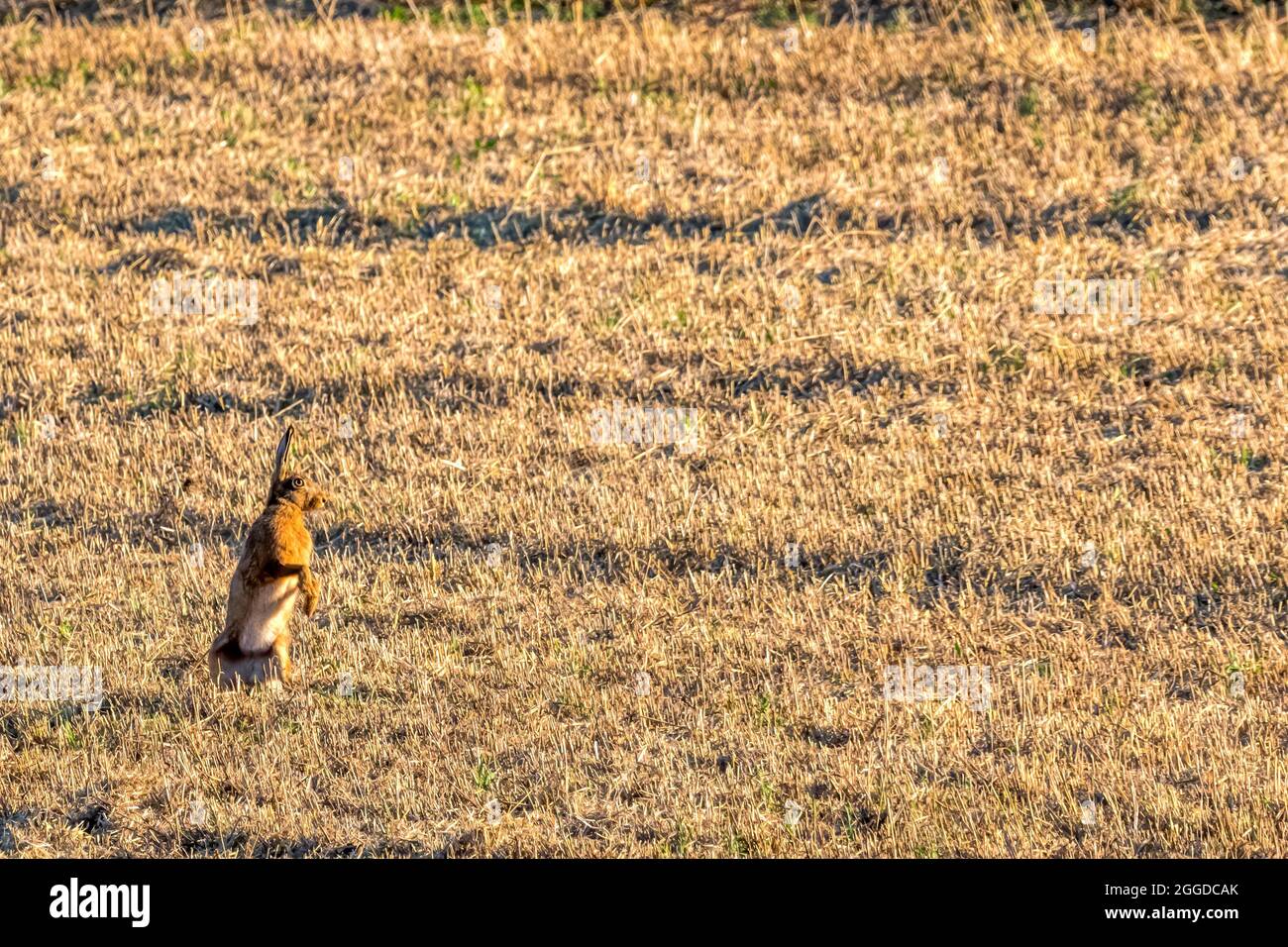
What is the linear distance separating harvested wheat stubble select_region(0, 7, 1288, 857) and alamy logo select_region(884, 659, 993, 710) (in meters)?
0.10

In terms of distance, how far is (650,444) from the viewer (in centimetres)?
1178

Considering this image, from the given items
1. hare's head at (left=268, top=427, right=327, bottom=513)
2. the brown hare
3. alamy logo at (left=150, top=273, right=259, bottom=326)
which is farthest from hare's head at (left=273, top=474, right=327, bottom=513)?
alamy logo at (left=150, top=273, right=259, bottom=326)

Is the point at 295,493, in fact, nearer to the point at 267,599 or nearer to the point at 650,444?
the point at 267,599

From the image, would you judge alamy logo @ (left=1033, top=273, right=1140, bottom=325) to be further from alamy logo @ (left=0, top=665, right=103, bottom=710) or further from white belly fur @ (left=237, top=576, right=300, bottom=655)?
alamy logo @ (left=0, top=665, right=103, bottom=710)

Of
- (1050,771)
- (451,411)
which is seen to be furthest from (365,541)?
(1050,771)

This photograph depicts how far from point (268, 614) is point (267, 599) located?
9cm

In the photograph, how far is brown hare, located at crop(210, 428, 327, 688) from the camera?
Result: 7555 mm

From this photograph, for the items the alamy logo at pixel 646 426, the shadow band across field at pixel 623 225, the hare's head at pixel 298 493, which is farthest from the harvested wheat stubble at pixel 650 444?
the hare's head at pixel 298 493

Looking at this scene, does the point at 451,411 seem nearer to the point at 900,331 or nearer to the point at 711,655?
the point at 900,331

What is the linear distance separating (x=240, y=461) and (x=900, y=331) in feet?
16.5

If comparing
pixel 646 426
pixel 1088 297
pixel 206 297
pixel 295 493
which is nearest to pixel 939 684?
pixel 295 493

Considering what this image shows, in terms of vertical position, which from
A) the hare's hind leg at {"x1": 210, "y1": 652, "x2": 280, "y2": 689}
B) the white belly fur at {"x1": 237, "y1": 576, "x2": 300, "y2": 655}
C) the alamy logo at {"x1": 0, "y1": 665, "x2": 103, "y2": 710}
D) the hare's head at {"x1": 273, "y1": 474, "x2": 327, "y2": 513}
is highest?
the hare's head at {"x1": 273, "y1": 474, "x2": 327, "y2": 513}

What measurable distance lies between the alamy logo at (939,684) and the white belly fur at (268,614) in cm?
260

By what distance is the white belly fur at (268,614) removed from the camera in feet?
24.7
